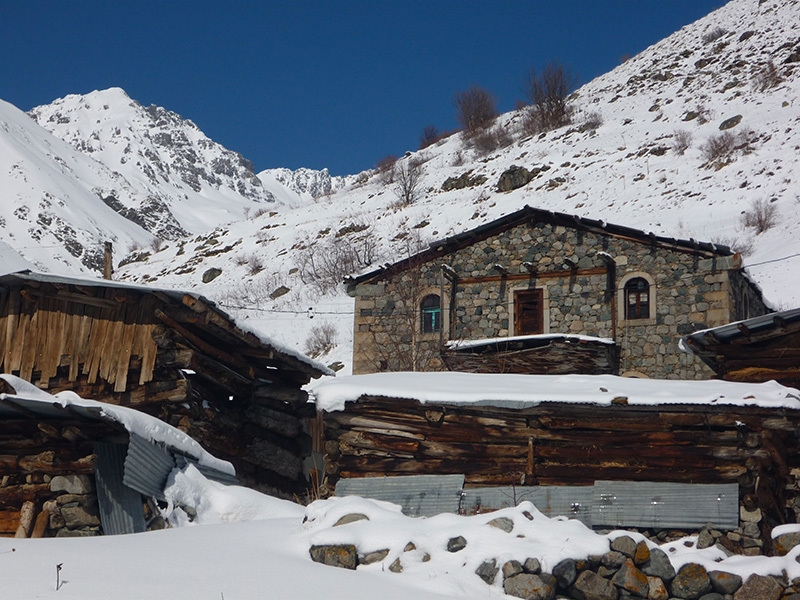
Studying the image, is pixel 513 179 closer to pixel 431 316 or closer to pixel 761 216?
pixel 761 216

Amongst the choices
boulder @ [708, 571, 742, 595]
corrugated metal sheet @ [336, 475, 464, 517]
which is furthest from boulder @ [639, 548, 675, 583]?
corrugated metal sheet @ [336, 475, 464, 517]

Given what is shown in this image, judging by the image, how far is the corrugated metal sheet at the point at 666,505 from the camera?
35.1 ft

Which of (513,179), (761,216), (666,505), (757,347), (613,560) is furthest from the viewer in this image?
(513,179)

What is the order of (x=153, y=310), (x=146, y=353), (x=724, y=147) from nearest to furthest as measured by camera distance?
(x=146, y=353) → (x=153, y=310) → (x=724, y=147)

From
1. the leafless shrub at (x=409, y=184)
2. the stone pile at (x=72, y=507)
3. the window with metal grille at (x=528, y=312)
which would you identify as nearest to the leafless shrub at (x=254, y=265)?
the leafless shrub at (x=409, y=184)

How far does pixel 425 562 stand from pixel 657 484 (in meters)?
3.98

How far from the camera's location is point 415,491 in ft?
38.5

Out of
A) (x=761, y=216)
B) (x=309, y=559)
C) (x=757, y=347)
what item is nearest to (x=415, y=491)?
(x=309, y=559)

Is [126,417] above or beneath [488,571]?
above

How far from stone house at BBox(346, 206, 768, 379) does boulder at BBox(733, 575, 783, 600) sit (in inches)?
537

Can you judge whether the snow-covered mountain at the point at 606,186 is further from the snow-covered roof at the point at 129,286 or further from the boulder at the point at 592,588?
the boulder at the point at 592,588

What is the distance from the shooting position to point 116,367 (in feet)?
48.7

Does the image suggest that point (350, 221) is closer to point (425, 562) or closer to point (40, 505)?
point (40, 505)

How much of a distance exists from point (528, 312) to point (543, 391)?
11541 mm
